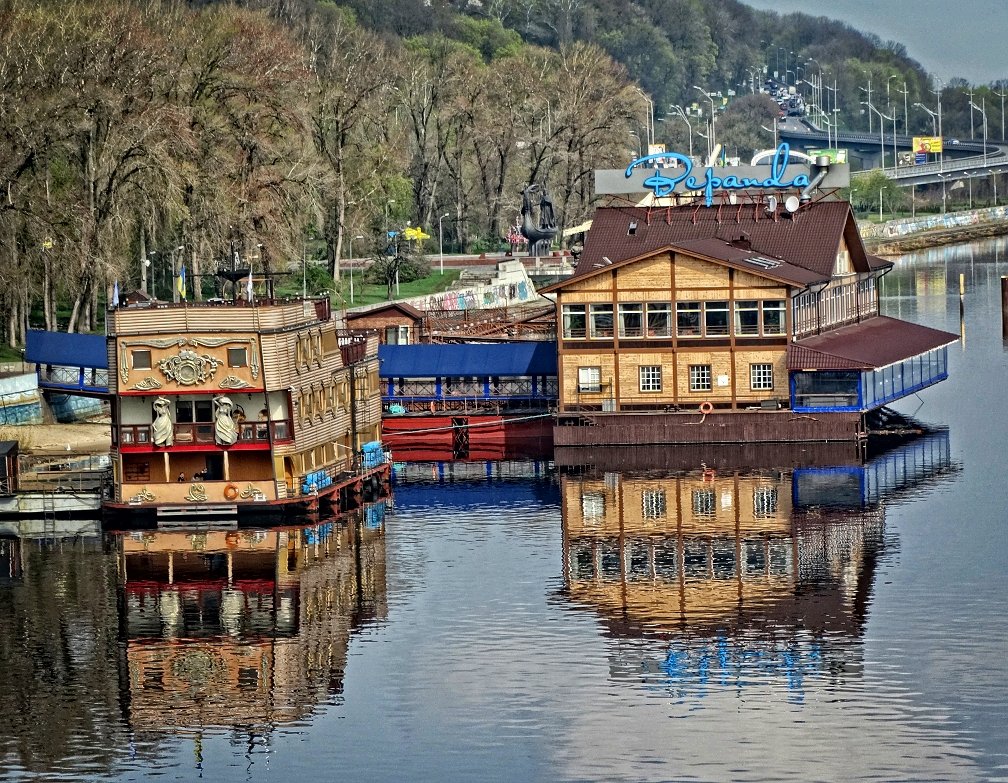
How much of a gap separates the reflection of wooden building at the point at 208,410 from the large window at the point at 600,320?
2019 cm

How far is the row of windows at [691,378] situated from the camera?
337 ft

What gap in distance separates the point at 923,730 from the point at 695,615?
14488mm

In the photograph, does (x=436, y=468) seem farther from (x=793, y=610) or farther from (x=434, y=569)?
(x=793, y=610)

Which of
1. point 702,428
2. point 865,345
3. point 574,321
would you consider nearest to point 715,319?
point 702,428

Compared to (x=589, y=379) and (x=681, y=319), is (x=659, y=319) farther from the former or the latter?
(x=589, y=379)

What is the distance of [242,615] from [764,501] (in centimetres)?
2531

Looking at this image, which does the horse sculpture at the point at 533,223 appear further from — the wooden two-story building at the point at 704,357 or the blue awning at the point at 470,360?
the wooden two-story building at the point at 704,357

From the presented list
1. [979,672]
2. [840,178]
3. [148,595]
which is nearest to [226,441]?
[148,595]

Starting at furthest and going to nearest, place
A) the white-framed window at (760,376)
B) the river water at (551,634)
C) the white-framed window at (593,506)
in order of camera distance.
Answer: the white-framed window at (760,376) < the white-framed window at (593,506) < the river water at (551,634)

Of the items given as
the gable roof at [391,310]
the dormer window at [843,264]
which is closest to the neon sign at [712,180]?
the dormer window at [843,264]

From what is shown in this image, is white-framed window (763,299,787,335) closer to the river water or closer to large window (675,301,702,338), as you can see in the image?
large window (675,301,702,338)

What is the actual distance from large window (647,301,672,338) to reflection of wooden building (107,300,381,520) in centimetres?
2129

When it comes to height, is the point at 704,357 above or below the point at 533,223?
below

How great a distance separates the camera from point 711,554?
80.1m
